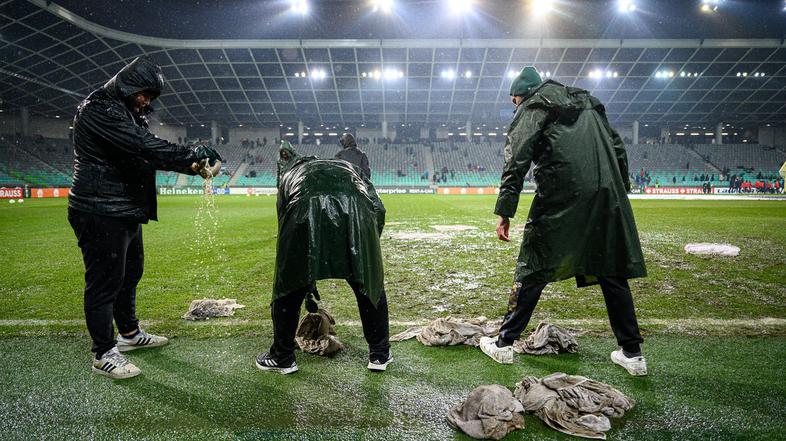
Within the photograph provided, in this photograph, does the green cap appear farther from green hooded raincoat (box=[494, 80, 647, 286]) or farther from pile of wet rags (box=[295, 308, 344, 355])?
pile of wet rags (box=[295, 308, 344, 355])

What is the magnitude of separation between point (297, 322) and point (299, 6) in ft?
131

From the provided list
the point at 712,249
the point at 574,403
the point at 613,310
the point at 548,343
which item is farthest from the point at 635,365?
the point at 712,249

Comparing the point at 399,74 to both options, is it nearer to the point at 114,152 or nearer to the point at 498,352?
the point at 114,152

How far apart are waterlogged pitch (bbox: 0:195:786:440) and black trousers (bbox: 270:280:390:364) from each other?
0.17m

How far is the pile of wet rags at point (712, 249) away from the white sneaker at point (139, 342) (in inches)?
322

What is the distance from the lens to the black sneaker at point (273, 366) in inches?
123

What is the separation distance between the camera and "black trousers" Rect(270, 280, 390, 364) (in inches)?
117

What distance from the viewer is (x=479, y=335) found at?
379 centimetres

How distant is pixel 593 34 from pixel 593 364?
149ft

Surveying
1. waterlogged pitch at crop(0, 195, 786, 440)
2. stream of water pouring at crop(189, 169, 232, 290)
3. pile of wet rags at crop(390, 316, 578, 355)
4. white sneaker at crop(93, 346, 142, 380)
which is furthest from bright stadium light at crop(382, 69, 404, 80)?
white sneaker at crop(93, 346, 142, 380)

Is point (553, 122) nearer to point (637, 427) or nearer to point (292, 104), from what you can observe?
point (637, 427)

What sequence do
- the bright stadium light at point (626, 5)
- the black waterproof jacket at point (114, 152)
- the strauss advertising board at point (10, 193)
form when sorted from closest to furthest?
the black waterproof jacket at point (114, 152), the strauss advertising board at point (10, 193), the bright stadium light at point (626, 5)

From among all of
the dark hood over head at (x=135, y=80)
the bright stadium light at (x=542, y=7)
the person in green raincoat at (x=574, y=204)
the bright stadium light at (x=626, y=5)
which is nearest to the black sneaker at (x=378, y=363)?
the person in green raincoat at (x=574, y=204)

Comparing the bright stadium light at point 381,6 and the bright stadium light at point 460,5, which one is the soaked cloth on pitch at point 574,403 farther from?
the bright stadium light at point 460,5
